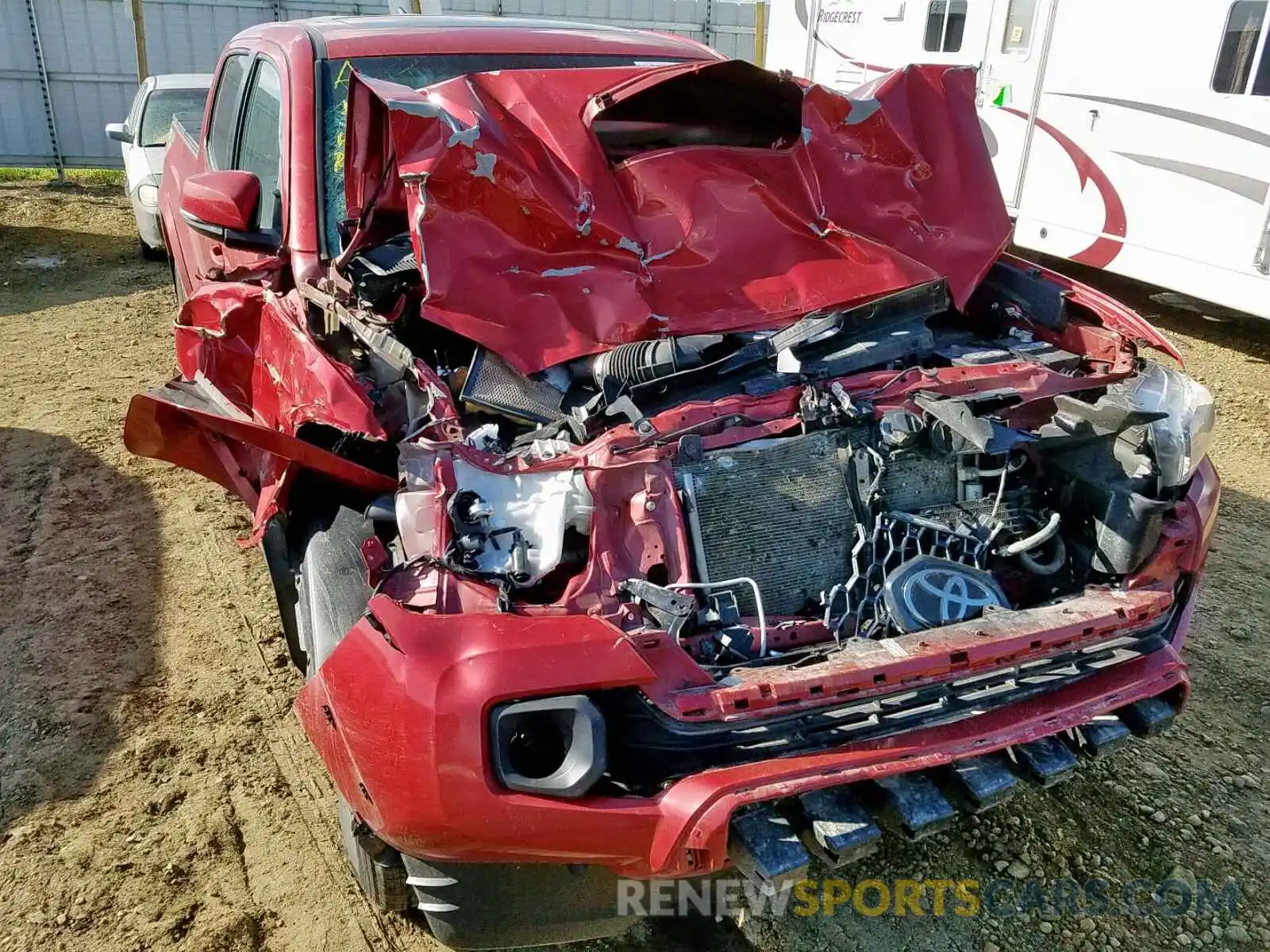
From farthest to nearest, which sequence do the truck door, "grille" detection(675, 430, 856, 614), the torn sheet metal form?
1. the truck door
2. the torn sheet metal
3. "grille" detection(675, 430, 856, 614)

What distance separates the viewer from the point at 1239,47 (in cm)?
616

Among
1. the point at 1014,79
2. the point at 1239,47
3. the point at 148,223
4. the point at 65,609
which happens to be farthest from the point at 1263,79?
the point at 148,223

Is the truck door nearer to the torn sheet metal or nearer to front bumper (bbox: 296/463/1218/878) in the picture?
the torn sheet metal

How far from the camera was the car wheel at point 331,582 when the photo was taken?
7.30ft

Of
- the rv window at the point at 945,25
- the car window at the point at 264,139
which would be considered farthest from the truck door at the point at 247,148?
the rv window at the point at 945,25

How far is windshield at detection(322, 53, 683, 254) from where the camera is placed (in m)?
3.05

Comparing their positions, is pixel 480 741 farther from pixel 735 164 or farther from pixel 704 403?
pixel 735 164

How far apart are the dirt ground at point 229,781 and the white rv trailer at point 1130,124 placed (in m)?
2.47

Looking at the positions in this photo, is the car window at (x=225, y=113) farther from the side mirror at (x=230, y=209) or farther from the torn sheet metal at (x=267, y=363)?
the torn sheet metal at (x=267, y=363)

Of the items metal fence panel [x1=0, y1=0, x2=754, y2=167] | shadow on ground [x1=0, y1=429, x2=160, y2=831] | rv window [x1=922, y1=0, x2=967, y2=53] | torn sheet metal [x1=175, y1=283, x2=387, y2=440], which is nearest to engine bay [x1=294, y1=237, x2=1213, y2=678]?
torn sheet metal [x1=175, y1=283, x2=387, y2=440]

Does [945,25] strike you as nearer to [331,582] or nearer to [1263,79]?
[1263,79]

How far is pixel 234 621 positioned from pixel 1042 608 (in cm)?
277

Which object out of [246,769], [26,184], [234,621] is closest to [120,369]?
[234,621]

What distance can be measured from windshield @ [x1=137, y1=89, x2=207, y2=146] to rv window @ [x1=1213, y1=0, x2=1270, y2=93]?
7.52 metres
